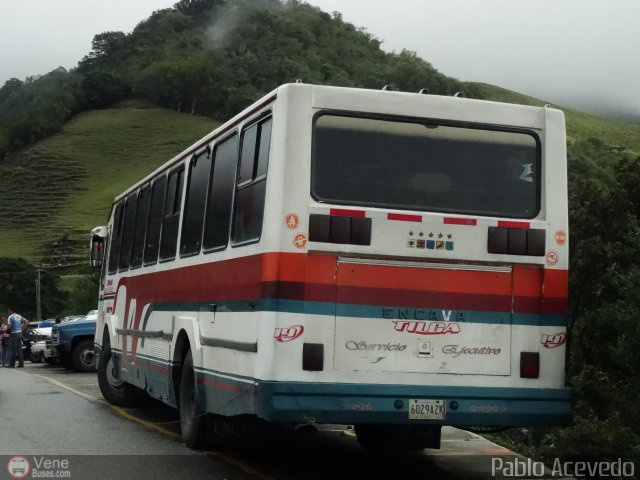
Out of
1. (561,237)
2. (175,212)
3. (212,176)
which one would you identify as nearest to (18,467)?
(212,176)

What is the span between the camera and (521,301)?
8453 millimetres

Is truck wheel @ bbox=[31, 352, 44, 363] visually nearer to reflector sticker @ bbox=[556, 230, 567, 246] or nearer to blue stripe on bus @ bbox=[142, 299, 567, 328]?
blue stripe on bus @ bbox=[142, 299, 567, 328]

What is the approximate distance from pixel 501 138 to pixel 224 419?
3.88 m

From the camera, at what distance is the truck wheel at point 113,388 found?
15375 millimetres

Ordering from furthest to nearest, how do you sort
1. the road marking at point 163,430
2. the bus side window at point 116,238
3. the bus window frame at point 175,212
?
the bus side window at point 116,238
the bus window frame at point 175,212
the road marking at point 163,430

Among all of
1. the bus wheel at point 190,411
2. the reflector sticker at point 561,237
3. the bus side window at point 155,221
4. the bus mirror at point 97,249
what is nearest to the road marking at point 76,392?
the bus mirror at point 97,249

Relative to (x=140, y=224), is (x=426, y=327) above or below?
below

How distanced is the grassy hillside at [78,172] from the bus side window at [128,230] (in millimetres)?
96280

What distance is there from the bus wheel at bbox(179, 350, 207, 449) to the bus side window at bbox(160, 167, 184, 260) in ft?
4.78

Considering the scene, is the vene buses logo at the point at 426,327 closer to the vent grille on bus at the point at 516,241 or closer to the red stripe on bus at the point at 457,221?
the vent grille on bus at the point at 516,241

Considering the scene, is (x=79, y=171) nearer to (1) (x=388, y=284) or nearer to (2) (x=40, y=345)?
(2) (x=40, y=345)

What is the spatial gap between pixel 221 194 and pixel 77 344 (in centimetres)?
1724

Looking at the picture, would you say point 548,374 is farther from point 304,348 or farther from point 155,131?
point 155,131

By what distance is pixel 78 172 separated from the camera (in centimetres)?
13912
